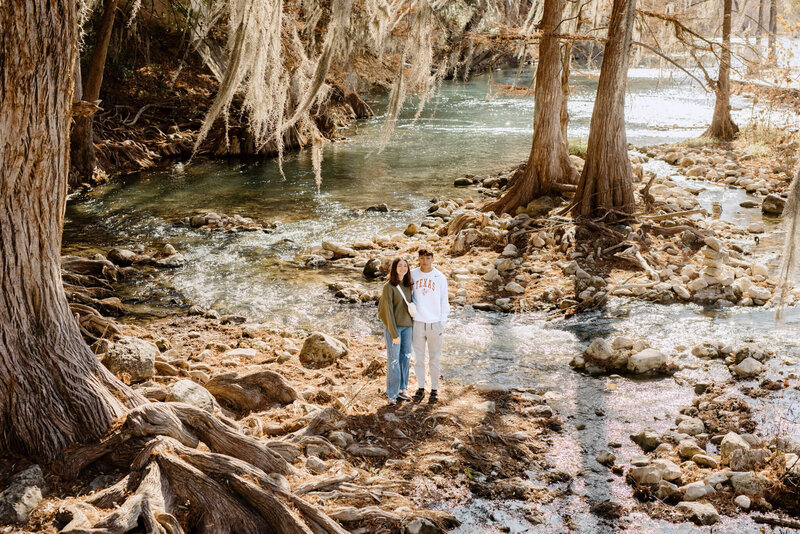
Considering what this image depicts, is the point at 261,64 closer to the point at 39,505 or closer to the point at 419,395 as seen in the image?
the point at 419,395

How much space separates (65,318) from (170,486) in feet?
4.31

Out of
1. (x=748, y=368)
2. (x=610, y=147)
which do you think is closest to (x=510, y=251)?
(x=610, y=147)

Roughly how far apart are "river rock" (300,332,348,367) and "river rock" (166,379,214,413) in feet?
6.10

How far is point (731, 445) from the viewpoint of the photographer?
5320 millimetres

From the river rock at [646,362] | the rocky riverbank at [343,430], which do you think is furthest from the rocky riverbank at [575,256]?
the rocky riverbank at [343,430]

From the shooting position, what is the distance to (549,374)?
720 cm

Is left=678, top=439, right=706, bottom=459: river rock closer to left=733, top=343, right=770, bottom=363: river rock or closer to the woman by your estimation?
left=733, top=343, right=770, bottom=363: river rock

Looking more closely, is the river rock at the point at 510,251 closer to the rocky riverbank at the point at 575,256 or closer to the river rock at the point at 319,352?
the rocky riverbank at the point at 575,256

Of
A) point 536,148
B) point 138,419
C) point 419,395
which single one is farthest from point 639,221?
point 138,419

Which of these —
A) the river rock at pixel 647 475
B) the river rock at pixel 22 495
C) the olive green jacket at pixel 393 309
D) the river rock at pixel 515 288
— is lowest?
the river rock at pixel 647 475

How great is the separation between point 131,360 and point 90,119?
463 inches

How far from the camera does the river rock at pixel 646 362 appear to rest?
7102 mm

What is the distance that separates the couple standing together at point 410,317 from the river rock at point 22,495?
9.67ft

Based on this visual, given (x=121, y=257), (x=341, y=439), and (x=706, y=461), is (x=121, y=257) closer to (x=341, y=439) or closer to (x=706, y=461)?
(x=341, y=439)
